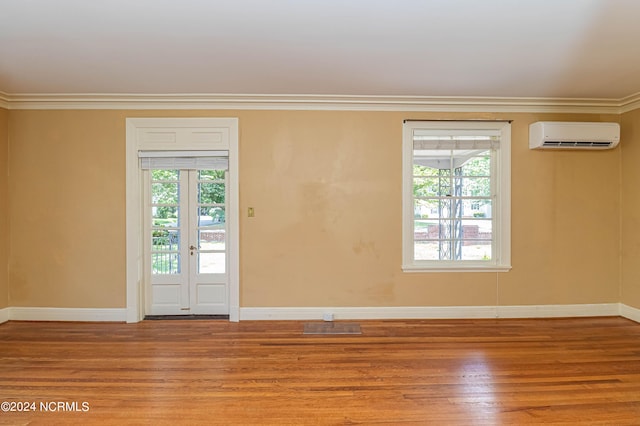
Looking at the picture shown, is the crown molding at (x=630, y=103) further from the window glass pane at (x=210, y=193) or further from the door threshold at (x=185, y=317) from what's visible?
the door threshold at (x=185, y=317)

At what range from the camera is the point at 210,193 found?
3.92 meters

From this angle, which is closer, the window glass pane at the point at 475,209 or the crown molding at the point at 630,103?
the crown molding at the point at 630,103

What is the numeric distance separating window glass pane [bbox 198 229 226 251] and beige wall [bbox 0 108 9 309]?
221 centimetres

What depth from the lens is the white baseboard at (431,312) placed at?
3.78 meters

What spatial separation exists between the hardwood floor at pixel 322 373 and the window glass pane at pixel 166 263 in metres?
0.66

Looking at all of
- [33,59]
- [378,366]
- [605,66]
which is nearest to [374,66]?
[605,66]

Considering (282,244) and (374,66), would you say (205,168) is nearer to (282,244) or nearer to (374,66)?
(282,244)

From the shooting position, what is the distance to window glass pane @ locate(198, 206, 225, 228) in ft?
12.9

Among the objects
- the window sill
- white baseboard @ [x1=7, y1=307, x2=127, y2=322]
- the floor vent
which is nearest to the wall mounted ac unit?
the window sill

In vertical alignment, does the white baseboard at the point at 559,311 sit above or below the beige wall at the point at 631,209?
below

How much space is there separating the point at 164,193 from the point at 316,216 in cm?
189

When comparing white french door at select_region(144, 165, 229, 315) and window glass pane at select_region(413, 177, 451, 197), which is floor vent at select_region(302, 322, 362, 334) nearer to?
white french door at select_region(144, 165, 229, 315)

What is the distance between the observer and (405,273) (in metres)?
3.83

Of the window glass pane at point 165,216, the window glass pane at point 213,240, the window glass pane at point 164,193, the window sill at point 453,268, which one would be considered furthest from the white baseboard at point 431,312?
the window glass pane at point 164,193
